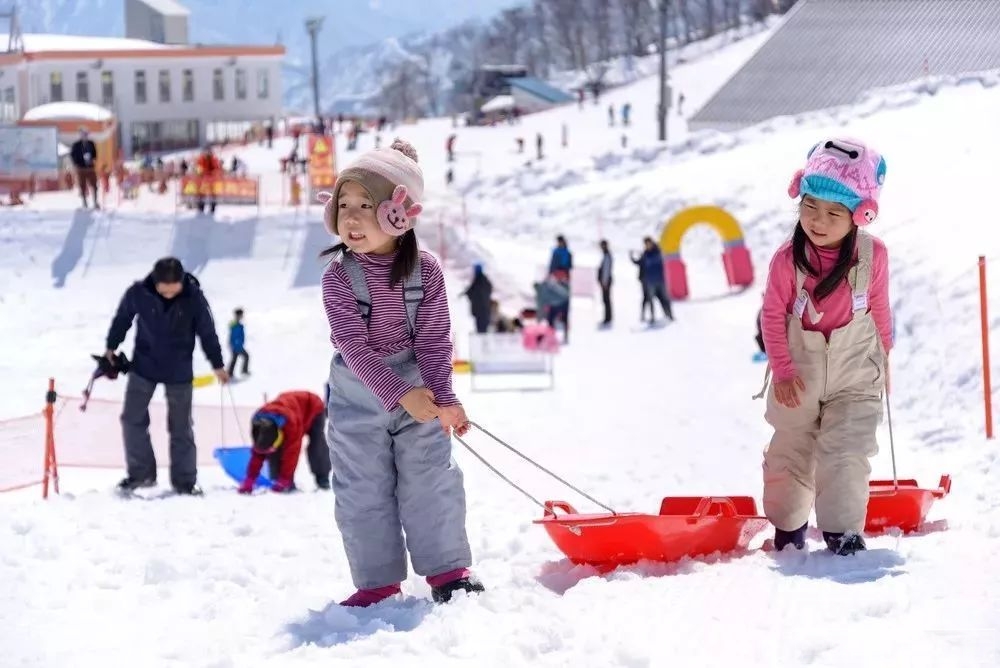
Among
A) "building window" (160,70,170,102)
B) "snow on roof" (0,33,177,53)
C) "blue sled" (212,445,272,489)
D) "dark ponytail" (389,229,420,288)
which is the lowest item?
"blue sled" (212,445,272,489)

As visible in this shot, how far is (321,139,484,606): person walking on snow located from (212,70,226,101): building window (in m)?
47.5

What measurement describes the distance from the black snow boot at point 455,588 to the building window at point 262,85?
49098 millimetres

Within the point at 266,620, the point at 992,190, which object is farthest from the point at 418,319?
the point at 992,190

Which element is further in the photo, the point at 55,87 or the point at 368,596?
the point at 55,87

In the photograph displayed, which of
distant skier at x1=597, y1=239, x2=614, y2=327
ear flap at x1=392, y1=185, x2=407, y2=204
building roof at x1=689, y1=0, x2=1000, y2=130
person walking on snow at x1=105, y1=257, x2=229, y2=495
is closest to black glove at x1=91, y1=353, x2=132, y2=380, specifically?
person walking on snow at x1=105, y1=257, x2=229, y2=495

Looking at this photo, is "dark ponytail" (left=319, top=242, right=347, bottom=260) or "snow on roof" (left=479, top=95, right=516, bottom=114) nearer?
"dark ponytail" (left=319, top=242, right=347, bottom=260)

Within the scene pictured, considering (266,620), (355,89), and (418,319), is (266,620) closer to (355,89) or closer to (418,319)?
(418,319)

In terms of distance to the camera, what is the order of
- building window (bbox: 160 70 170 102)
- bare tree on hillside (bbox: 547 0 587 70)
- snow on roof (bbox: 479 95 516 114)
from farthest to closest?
bare tree on hillside (bbox: 547 0 587 70), snow on roof (bbox: 479 95 516 114), building window (bbox: 160 70 170 102)

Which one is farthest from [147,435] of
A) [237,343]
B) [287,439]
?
[237,343]

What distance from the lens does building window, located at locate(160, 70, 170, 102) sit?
1919 inches

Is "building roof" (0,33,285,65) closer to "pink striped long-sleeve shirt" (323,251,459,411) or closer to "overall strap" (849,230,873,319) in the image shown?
"pink striped long-sleeve shirt" (323,251,459,411)

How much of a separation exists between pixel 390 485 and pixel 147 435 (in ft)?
12.5

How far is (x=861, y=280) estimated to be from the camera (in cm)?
499

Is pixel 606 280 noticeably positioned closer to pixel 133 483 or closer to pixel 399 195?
pixel 133 483
